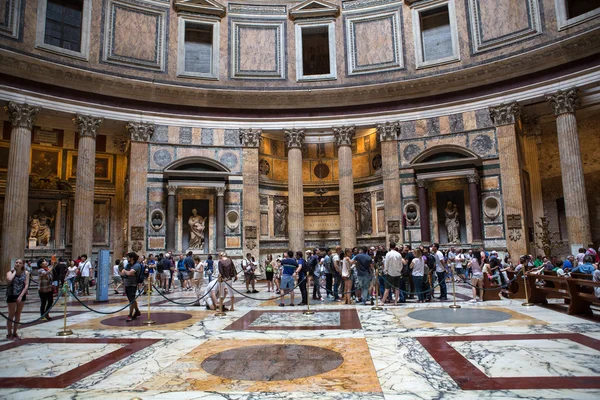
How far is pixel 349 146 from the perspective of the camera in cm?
2405

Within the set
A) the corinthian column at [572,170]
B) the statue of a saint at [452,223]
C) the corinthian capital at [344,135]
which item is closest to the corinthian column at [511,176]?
the corinthian column at [572,170]

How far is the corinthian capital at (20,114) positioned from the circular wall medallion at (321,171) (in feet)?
51.6

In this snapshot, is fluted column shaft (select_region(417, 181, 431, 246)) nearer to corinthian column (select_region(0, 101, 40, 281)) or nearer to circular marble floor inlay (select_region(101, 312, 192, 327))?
circular marble floor inlay (select_region(101, 312, 192, 327))

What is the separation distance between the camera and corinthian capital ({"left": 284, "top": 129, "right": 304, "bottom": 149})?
956 inches

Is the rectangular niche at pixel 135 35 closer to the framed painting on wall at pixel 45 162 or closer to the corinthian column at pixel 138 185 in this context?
the corinthian column at pixel 138 185

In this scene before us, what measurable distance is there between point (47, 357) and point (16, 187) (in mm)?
15400

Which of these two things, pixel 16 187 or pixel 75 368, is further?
pixel 16 187

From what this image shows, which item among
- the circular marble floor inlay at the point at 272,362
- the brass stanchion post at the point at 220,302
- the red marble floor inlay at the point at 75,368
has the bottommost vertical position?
the circular marble floor inlay at the point at 272,362

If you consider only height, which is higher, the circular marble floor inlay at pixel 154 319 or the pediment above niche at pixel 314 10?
the pediment above niche at pixel 314 10

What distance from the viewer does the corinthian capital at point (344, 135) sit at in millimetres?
24000

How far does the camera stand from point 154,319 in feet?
33.3

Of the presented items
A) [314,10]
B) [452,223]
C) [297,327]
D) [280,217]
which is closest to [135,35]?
[314,10]

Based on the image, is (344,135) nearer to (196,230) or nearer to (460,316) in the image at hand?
(196,230)

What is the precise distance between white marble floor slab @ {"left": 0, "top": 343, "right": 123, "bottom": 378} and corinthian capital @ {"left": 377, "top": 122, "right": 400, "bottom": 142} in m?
18.9
